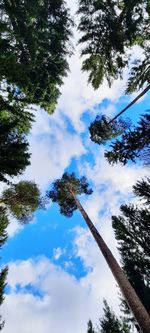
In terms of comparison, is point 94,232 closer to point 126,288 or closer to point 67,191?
point 126,288

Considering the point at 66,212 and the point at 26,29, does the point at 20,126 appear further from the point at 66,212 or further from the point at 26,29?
the point at 66,212

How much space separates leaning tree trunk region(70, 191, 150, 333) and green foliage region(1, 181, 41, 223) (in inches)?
177

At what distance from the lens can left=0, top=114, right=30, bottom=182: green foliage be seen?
1034cm

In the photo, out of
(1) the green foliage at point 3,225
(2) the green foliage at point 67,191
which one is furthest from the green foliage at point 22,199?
(2) the green foliage at point 67,191

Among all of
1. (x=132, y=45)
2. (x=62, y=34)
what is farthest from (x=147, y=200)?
(x=62, y=34)

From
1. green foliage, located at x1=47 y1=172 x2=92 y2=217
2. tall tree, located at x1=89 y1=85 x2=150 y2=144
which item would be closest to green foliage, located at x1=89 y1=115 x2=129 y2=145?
tall tree, located at x1=89 y1=85 x2=150 y2=144

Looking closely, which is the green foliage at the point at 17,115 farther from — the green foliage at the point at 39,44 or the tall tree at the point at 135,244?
the tall tree at the point at 135,244

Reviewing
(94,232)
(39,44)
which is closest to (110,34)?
(39,44)

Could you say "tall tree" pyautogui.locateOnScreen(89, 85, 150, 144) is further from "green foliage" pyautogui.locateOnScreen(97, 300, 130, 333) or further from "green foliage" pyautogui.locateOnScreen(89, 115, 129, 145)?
"green foliage" pyautogui.locateOnScreen(97, 300, 130, 333)

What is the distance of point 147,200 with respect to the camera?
57.2ft

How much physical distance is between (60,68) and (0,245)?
10701 millimetres

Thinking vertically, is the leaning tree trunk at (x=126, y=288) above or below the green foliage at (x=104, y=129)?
below

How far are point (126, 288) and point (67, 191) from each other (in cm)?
1566

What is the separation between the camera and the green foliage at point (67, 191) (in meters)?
24.4
